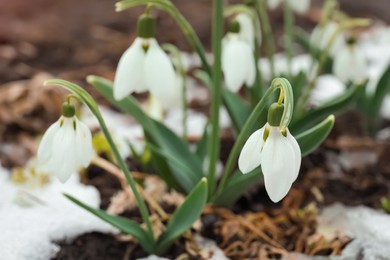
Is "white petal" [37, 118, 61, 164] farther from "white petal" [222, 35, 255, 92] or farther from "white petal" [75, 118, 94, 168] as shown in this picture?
"white petal" [222, 35, 255, 92]

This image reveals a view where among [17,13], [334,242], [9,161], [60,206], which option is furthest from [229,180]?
[17,13]

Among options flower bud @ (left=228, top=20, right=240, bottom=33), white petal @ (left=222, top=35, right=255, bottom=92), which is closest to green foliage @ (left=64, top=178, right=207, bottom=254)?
white petal @ (left=222, top=35, right=255, bottom=92)

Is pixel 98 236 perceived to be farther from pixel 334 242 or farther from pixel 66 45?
pixel 66 45

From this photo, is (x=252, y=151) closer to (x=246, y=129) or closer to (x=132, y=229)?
(x=246, y=129)

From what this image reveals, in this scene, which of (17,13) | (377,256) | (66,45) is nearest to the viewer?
(377,256)

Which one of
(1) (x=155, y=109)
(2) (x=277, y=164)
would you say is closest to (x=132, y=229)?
(2) (x=277, y=164)
